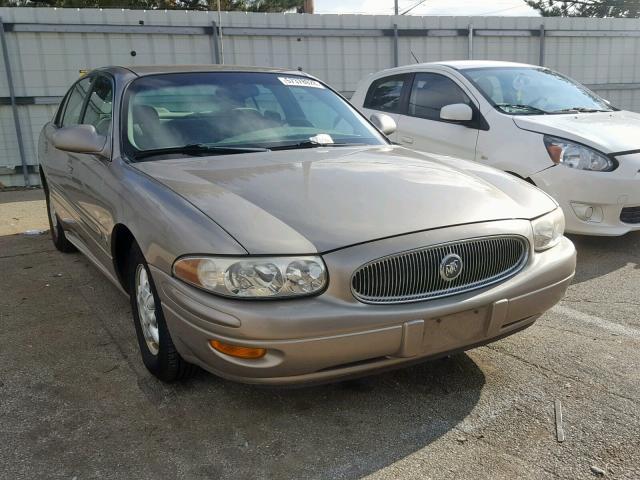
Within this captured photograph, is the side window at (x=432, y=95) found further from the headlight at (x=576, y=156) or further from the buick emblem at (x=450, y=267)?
the buick emblem at (x=450, y=267)

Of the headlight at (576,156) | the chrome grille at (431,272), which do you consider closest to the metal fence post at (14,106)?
the headlight at (576,156)

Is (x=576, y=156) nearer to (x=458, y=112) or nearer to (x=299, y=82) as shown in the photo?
(x=458, y=112)

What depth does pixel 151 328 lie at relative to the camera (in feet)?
9.46

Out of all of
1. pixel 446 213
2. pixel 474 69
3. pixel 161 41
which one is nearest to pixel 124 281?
pixel 446 213

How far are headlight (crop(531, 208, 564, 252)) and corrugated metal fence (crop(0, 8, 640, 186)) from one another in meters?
6.25

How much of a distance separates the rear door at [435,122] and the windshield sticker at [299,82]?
1.88 meters

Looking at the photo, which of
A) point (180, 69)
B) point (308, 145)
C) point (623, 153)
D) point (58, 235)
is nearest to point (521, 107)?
point (623, 153)

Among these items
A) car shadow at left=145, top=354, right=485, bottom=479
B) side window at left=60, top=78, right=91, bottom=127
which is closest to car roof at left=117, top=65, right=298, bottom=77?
side window at left=60, top=78, right=91, bottom=127

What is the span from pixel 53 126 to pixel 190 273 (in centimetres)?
353

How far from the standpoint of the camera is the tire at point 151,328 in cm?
268

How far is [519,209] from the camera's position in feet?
8.85

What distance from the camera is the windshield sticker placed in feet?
13.0

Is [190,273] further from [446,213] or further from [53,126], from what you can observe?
[53,126]

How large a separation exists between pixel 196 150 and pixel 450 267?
156 cm
